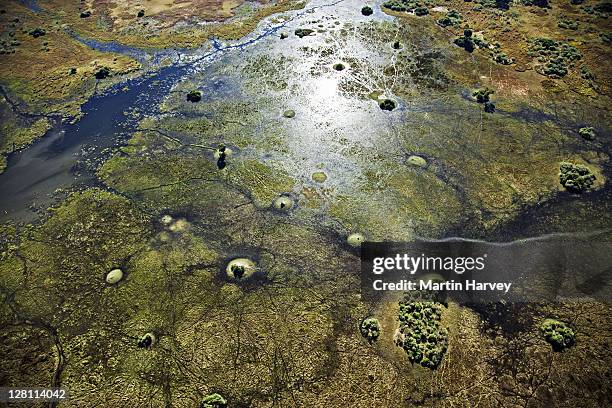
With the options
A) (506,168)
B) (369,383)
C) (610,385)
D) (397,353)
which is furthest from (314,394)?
(506,168)

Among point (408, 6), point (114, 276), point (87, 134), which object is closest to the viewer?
point (114, 276)

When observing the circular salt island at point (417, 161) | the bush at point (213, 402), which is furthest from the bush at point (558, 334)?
the bush at point (213, 402)

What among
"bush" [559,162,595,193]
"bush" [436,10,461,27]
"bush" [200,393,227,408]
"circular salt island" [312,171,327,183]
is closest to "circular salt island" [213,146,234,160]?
"circular salt island" [312,171,327,183]

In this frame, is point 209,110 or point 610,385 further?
point 209,110

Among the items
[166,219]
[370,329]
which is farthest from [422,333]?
Result: [166,219]

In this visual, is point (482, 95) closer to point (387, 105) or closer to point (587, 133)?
point (387, 105)

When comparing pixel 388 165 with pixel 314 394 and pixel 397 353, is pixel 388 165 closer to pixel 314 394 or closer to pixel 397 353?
pixel 397 353
